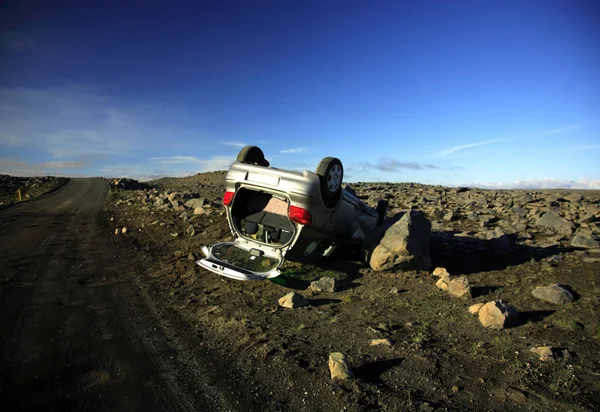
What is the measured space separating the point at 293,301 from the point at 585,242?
876cm

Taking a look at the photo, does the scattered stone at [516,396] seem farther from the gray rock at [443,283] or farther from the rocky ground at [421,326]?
the gray rock at [443,283]

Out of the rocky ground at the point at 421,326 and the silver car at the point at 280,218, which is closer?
the rocky ground at the point at 421,326

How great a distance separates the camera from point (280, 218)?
764 centimetres

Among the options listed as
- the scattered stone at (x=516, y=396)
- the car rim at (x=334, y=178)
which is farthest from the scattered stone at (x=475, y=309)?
the car rim at (x=334, y=178)

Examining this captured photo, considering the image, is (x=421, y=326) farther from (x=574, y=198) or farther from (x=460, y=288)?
(x=574, y=198)

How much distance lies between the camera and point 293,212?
6.27 metres

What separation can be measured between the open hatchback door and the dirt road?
1.34 metres

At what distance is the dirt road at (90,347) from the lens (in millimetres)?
3404

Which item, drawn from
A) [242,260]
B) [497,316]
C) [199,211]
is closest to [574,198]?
[497,316]

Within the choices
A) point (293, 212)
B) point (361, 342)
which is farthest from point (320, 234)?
point (361, 342)

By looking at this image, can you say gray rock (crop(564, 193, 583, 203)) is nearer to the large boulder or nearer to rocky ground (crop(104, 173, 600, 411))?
rocky ground (crop(104, 173, 600, 411))

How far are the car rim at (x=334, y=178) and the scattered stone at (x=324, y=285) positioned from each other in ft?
5.80

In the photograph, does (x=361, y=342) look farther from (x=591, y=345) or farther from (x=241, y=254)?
(x=241, y=254)

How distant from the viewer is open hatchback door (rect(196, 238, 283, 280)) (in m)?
6.21
